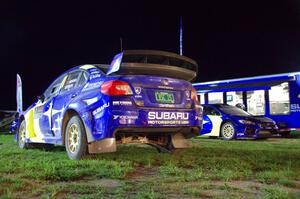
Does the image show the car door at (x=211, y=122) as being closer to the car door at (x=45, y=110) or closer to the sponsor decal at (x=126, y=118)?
the car door at (x=45, y=110)

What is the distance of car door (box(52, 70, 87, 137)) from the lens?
268 inches

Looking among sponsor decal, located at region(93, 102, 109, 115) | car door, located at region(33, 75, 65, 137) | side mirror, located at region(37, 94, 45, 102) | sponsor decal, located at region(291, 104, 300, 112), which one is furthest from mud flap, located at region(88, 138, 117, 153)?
sponsor decal, located at region(291, 104, 300, 112)

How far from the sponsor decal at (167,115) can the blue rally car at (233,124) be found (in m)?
7.49

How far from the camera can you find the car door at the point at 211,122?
14414 mm

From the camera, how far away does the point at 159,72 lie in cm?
648

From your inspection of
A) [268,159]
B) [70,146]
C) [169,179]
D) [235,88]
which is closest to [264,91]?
[235,88]

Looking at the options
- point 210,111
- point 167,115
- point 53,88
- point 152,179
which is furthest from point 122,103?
point 210,111

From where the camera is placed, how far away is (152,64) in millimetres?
6328

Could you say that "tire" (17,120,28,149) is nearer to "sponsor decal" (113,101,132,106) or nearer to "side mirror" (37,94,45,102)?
"side mirror" (37,94,45,102)

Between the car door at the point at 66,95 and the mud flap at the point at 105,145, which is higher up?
the car door at the point at 66,95

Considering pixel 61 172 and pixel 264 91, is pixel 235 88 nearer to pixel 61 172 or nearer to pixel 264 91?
pixel 264 91

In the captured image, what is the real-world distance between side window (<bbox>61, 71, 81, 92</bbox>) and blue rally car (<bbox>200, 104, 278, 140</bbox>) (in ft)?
25.6

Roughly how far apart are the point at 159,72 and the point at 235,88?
1229 cm

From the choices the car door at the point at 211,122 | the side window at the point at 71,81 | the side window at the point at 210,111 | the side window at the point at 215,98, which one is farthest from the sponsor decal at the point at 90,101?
the side window at the point at 215,98
